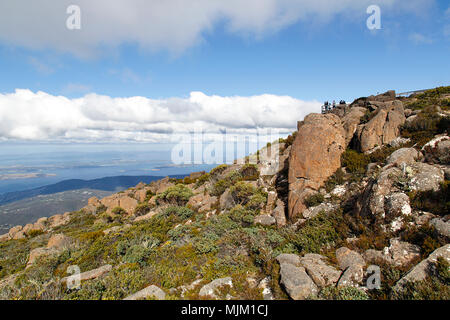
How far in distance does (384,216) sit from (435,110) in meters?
12.6

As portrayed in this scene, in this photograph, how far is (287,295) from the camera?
4930mm

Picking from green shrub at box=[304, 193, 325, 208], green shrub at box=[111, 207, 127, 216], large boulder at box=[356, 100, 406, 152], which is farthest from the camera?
green shrub at box=[111, 207, 127, 216]

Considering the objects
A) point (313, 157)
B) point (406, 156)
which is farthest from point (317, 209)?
point (406, 156)

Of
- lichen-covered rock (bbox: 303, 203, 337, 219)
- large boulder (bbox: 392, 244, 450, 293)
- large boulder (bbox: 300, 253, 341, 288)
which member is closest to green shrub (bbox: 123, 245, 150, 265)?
large boulder (bbox: 300, 253, 341, 288)

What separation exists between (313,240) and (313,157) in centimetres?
569

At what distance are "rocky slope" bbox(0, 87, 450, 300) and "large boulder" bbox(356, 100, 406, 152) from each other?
2.8 inches

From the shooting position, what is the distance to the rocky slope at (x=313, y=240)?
199 inches

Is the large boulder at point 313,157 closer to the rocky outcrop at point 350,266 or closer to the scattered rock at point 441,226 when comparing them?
the rocky outcrop at point 350,266

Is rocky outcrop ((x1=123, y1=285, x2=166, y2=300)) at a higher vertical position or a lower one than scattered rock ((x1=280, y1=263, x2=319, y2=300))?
lower

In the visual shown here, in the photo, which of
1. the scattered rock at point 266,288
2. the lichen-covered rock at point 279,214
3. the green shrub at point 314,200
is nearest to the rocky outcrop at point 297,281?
the scattered rock at point 266,288

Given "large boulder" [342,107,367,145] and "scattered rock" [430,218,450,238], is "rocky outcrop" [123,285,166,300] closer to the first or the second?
"scattered rock" [430,218,450,238]

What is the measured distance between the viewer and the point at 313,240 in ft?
23.4

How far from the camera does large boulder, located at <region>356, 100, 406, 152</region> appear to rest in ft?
42.3
